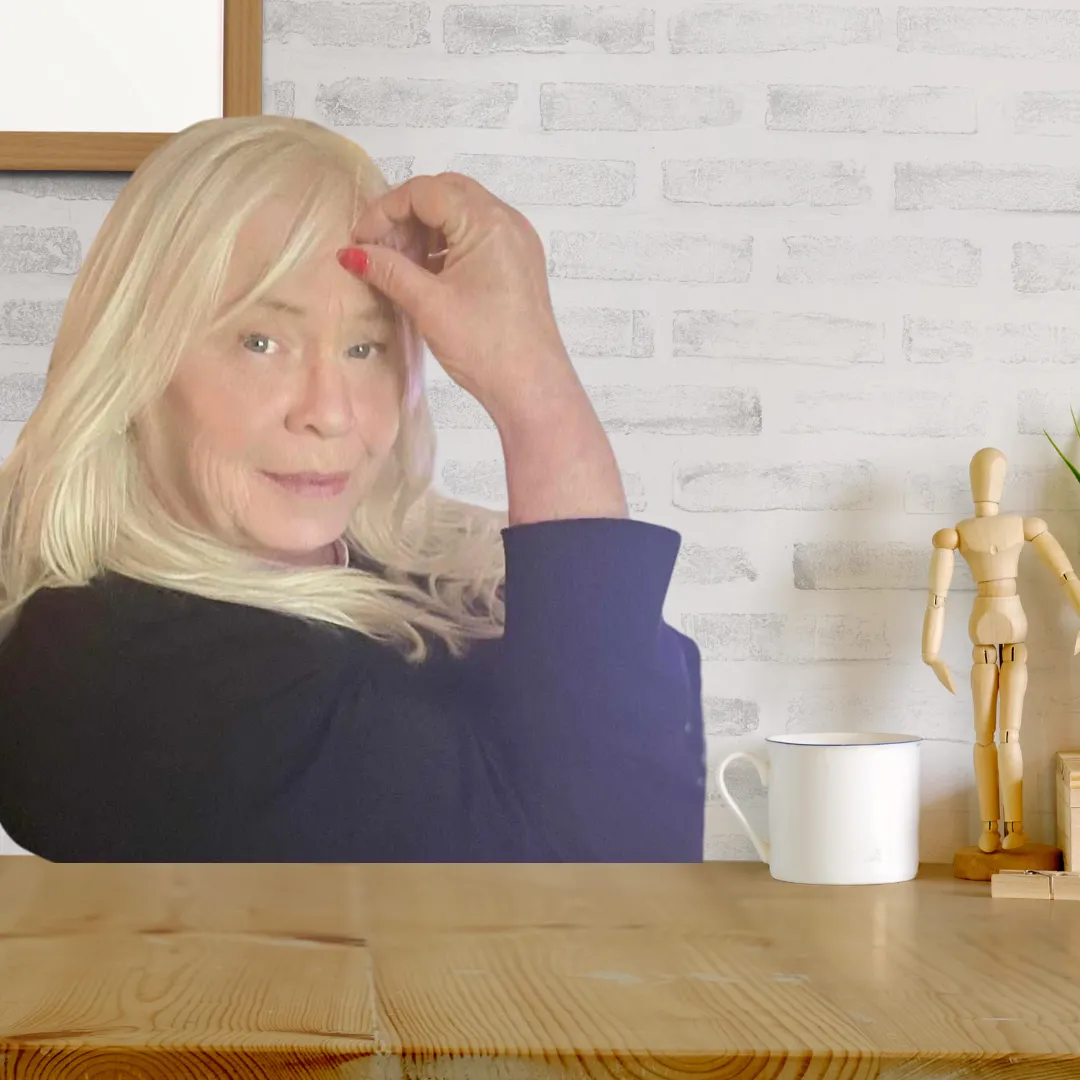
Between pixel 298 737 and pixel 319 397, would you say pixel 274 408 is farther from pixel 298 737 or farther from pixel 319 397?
pixel 298 737

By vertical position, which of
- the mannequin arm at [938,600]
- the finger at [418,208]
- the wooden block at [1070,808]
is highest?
the finger at [418,208]

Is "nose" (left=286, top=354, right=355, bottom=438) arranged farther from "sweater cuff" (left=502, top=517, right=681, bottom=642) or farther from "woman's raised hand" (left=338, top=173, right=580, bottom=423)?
→ "sweater cuff" (left=502, top=517, right=681, bottom=642)

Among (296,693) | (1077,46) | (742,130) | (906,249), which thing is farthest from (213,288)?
(1077,46)

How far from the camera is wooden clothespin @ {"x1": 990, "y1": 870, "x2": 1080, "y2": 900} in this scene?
995mm

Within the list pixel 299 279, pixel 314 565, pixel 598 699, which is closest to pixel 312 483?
pixel 314 565

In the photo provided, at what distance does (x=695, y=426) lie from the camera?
118 centimetres

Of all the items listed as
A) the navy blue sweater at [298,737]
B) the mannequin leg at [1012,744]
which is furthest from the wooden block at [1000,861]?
the navy blue sweater at [298,737]

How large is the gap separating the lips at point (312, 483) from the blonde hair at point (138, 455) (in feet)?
0.09

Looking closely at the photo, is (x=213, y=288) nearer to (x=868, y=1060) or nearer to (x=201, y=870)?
(x=201, y=870)

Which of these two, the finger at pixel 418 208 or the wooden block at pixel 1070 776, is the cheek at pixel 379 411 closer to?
the finger at pixel 418 208

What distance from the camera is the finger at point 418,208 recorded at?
1.17 meters

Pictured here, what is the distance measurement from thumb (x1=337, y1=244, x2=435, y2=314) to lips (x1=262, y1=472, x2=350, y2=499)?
0.54 ft

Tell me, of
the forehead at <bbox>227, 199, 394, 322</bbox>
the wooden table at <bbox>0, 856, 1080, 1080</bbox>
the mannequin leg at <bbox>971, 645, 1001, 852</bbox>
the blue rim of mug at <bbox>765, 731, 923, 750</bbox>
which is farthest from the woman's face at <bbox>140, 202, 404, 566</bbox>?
the mannequin leg at <bbox>971, 645, 1001, 852</bbox>

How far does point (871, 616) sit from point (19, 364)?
0.79m
